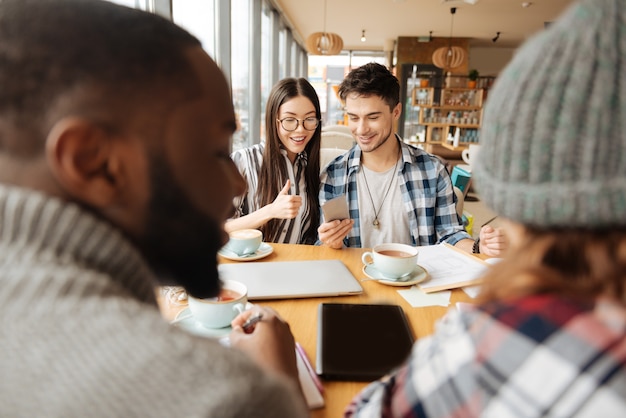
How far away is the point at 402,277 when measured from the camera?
126 centimetres

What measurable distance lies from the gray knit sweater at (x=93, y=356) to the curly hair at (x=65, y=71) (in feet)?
0.37

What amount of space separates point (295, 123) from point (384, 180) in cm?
50

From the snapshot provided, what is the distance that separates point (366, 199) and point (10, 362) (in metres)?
1.77

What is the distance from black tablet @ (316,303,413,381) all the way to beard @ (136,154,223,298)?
330 mm

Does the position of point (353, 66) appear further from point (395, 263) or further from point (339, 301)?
point (339, 301)

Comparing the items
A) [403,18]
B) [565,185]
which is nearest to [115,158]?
[565,185]

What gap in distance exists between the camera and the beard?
0.51 metres

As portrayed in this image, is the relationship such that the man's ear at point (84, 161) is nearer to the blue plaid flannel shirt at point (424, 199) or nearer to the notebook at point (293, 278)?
the notebook at point (293, 278)

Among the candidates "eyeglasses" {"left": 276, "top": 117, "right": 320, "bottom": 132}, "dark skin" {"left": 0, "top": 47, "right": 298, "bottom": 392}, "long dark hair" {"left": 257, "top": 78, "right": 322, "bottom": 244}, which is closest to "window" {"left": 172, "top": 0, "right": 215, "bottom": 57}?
"long dark hair" {"left": 257, "top": 78, "right": 322, "bottom": 244}

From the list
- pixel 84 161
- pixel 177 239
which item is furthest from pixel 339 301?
pixel 84 161

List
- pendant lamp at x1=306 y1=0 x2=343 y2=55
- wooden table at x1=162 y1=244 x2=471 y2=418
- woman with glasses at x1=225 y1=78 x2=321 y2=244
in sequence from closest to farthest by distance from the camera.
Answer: wooden table at x1=162 y1=244 x2=471 y2=418 → woman with glasses at x1=225 y1=78 x2=321 y2=244 → pendant lamp at x1=306 y1=0 x2=343 y2=55

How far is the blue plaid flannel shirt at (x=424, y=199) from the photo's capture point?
1.94 meters

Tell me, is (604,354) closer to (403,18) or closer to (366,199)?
(366,199)

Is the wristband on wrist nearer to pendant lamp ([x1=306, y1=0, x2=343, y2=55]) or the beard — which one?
the beard
